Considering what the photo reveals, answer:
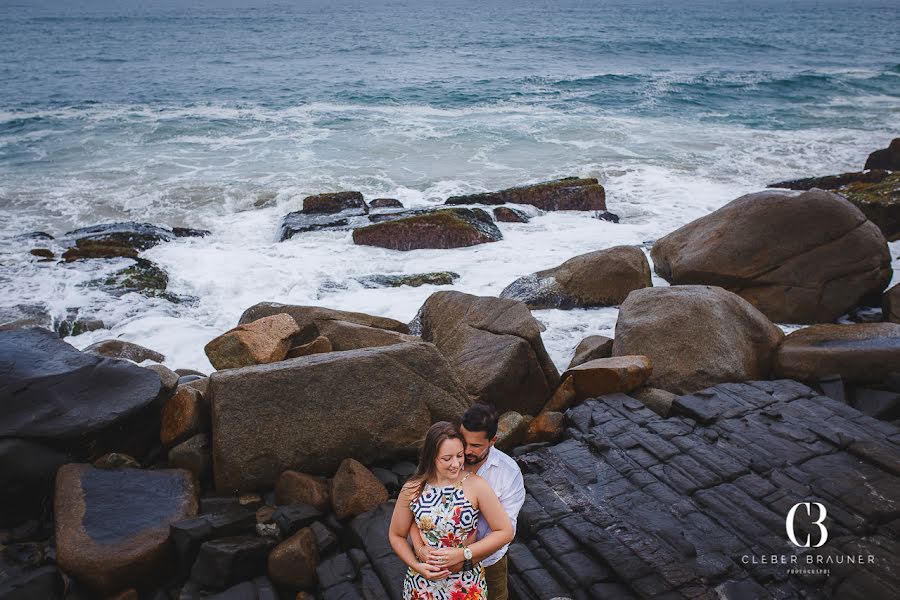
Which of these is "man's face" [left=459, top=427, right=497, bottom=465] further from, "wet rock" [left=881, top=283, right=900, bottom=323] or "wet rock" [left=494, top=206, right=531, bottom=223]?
"wet rock" [left=494, top=206, right=531, bottom=223]

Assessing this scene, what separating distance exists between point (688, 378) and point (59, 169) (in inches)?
745

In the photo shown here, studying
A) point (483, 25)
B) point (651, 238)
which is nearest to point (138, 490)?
point (651, 238)

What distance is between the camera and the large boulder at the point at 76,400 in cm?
514

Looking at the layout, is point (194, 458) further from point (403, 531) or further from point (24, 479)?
point (403, 531)

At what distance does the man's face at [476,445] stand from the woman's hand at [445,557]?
0.48 metres

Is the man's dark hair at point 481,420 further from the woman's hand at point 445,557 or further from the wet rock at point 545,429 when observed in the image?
the wet rock at point 545,429

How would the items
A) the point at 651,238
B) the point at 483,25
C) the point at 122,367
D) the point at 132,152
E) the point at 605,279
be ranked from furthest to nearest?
the point at 483,25 < the point at 132,152 < the point at 651,238 < the point at 605,279 < the point at 122,367

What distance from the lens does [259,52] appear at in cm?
4422

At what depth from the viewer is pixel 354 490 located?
4965 millimetres

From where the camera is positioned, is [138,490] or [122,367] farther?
[122,367]

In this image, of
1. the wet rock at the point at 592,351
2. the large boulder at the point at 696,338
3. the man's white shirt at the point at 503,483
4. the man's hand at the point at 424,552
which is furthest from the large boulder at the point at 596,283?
the man's hand at the point at 424,552

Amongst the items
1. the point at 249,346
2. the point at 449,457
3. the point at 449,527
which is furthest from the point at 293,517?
the point at 249,346

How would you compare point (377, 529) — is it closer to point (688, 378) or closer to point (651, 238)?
point (688, 378)

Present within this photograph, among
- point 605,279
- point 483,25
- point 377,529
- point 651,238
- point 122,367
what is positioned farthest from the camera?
point 483,25
